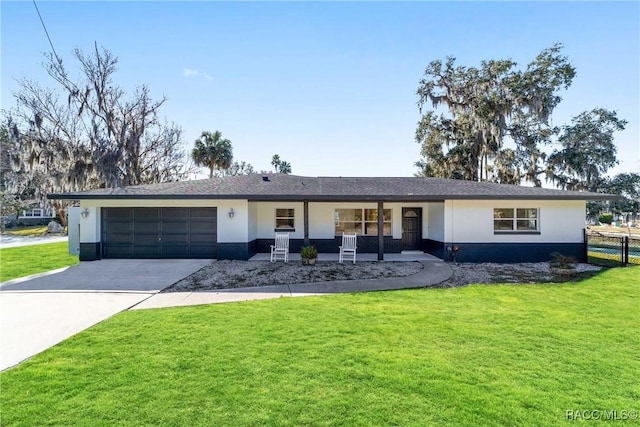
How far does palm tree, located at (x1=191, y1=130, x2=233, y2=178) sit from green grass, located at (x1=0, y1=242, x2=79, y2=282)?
1429cm

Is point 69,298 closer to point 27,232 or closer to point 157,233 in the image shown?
point 157,233

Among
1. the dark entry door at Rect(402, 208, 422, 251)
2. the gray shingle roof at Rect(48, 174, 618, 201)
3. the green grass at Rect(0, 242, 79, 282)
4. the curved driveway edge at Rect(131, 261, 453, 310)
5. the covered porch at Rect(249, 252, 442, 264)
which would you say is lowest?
the curved driveway edge at Rect(131, 261, 453, 310)

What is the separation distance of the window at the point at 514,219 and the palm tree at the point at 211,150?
2219 centimetres

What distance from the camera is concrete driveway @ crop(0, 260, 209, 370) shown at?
4.53 metres

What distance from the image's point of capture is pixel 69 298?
6.68 m

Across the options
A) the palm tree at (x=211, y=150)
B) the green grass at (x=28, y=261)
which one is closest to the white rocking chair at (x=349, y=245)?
the green grass at (x=28, y=261)

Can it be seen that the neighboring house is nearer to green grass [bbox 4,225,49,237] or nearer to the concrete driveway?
the concrete driveway

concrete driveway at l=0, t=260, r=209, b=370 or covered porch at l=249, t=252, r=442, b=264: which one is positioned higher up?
covered porch at l=249, t=252, r=442, b=264

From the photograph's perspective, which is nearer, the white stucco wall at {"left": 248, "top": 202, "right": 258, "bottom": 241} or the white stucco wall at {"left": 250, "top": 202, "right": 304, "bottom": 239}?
the white stucco wall at {"left": 248, "top": 202, "right": 258, "bottom": 241}

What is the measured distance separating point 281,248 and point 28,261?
9240 millimetres

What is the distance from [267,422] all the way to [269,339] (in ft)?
5.82

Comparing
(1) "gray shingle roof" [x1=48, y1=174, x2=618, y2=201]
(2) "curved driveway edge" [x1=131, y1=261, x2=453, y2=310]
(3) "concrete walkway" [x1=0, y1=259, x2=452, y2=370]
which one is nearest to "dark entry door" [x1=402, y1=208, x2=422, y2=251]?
(1) "gray shingle roof" [x1=48, y1=174, x2=618, y2=201]

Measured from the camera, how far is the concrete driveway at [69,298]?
14.9 feet

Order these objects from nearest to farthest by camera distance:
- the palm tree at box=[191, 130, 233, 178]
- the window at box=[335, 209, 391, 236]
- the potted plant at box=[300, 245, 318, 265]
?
the potted plant at box=[300, 245, 318, 265] → the window at box=[335, 209, 391, 236] → the palm tree at box=[191, 130, 233, 178]
